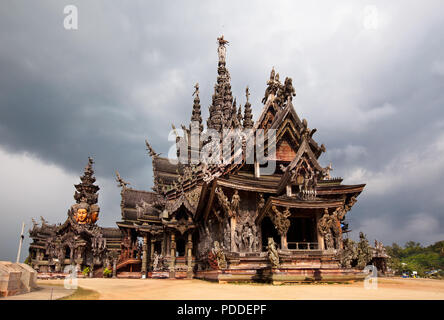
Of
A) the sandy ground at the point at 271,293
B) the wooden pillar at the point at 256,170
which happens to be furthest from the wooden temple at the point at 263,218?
the sandy ground at the point at 271,293

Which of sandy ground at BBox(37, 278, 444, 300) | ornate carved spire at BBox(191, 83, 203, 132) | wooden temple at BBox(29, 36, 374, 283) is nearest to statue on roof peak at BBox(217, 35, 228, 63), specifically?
ornate carved spire at BBox(191, 83, 203, 132)

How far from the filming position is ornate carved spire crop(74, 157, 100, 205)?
34.1 meters

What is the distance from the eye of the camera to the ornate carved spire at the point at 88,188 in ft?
112

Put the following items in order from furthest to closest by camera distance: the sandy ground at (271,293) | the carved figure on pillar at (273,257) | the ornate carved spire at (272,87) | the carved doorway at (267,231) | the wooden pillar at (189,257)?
the ornate carved spire at (272,87) < the wooden pillar at (189,257) < the carved doorway at (267,231) < the carved figure on pillar at (273,257) < the sandy ground at (271,293)

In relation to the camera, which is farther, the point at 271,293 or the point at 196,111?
the point at 196,111

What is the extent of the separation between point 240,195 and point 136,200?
59.1 feet

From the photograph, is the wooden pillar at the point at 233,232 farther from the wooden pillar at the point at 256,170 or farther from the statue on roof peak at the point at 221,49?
the statue on roof peak at the point at 221,49

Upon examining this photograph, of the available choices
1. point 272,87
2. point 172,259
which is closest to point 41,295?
point 172,259

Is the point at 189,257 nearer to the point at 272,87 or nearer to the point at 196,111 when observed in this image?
the point at 272,87

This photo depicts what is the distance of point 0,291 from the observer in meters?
5.84

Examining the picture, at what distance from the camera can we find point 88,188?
34.9 metres

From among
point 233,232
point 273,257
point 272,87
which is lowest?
point 273,257
